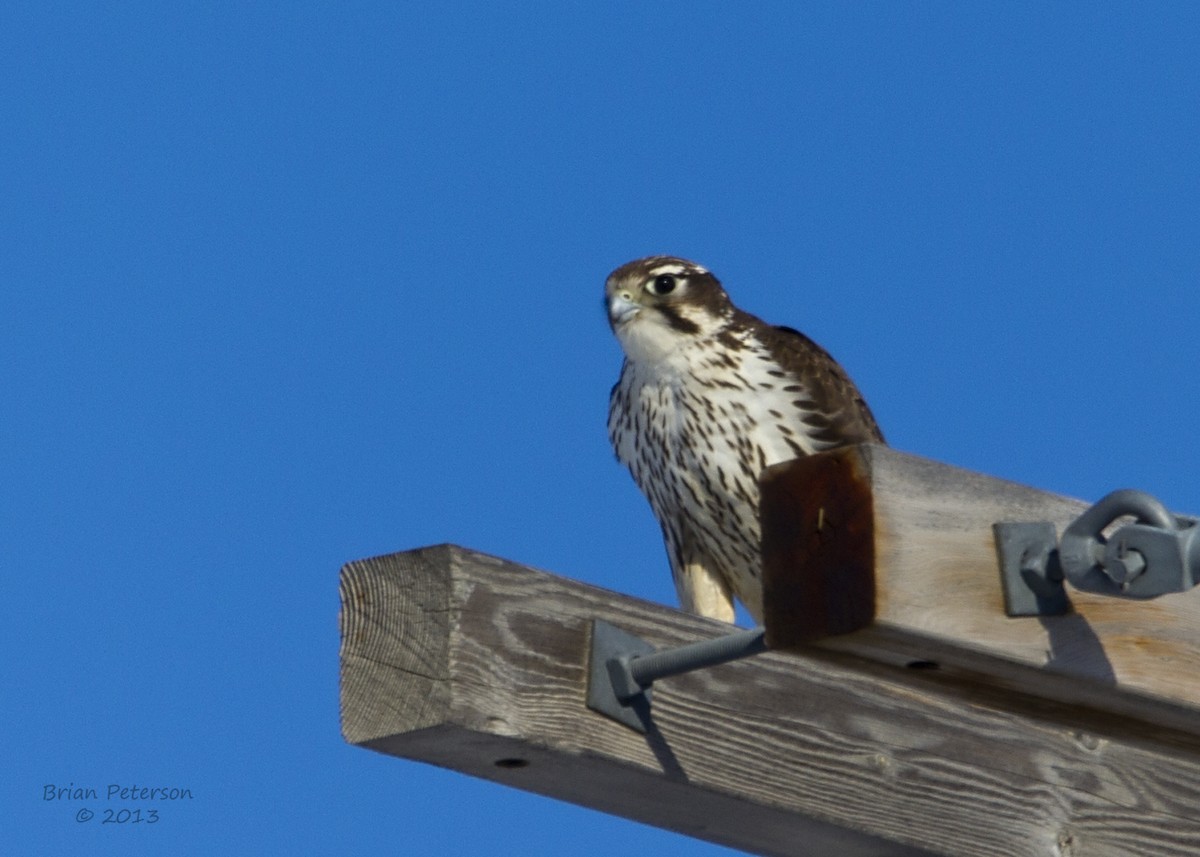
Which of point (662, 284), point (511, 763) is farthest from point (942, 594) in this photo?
point (662, 284)

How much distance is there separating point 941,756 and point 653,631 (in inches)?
26.4

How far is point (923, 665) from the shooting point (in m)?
2.83

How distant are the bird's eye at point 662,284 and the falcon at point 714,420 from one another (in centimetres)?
6

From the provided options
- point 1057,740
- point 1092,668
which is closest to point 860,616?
point 1092,668

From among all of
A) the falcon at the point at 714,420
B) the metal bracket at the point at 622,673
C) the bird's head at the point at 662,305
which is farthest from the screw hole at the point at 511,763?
the bird's head at the point at 662,305

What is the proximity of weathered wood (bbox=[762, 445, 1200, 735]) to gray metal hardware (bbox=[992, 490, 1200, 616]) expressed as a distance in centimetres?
2

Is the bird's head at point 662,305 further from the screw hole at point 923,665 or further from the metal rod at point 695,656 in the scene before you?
the screw hole at point 923,665

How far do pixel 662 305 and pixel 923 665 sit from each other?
13.6ft

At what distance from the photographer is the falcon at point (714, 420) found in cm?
627

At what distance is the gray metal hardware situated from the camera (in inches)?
103

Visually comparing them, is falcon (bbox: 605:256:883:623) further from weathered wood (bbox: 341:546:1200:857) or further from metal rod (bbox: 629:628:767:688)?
metal rod (bbox: 629:628:767:688)

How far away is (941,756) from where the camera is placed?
3.71 meters

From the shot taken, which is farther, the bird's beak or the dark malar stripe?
the bird's beak

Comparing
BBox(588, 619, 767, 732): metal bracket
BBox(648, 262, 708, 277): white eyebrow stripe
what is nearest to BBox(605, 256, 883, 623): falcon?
BBox(648, 262, 708, 277): white eyebrow stripe
